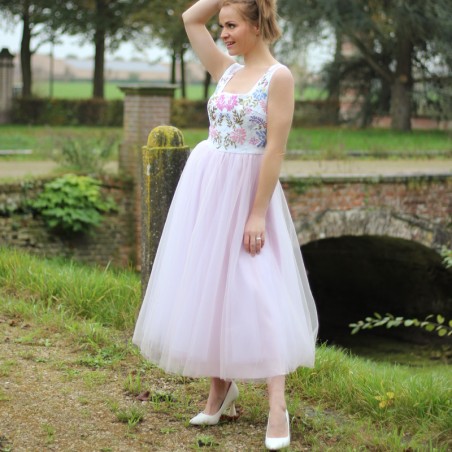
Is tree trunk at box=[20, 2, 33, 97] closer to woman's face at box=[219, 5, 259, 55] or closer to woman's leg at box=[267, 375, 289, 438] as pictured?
woman's face at box=[219, 5, 259, 55]

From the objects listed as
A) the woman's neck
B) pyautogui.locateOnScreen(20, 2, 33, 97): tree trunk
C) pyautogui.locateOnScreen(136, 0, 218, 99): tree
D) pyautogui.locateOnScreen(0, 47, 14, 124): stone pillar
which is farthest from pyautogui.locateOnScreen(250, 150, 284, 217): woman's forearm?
pyautogui.locateOnScreen(20, 2, 33, 97): tree trunk

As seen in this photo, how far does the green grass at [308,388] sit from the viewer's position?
13.6ft

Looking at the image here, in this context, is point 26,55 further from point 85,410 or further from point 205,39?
point 85,410

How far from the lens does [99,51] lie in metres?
28.9

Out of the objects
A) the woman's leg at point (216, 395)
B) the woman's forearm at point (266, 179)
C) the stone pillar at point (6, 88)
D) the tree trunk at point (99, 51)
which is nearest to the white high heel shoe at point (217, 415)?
the woman's leg at point (216, 395)

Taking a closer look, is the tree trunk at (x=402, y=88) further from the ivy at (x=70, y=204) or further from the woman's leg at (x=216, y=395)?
the woman's leg at (x=216, y=395)

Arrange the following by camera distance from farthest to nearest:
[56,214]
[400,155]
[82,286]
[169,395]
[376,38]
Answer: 1. [376,38]
2. [400,155]
3. [56,214]
4. [82,286]
5. [169,395]

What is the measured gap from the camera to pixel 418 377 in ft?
16.1

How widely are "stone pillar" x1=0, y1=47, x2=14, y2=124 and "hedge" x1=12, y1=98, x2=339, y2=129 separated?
0.20 metres

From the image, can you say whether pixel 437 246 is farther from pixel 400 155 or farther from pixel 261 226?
pixel 261 226

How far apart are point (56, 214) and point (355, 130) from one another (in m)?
12.8

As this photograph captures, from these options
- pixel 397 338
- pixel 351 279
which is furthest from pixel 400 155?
pixel 397 338

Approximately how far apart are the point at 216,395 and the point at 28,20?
26.7 m

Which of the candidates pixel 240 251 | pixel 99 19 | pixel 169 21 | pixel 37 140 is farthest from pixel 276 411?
pixel 99 19
